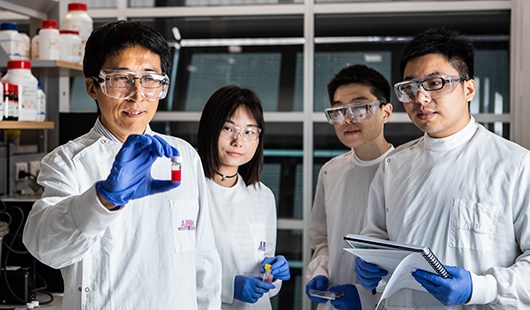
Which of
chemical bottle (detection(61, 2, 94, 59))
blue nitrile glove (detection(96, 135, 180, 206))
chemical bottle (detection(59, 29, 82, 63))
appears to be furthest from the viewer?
chemical bottle (detection(61, 2, 94, 59))

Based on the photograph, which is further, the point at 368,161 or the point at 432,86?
the point at 368,161

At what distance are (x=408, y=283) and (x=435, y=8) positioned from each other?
1.88 meters

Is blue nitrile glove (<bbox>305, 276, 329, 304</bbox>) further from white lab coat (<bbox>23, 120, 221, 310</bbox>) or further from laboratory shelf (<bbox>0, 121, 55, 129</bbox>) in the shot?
laboratory shelf (<bbox>0, 121, 55, 129</bbox>)

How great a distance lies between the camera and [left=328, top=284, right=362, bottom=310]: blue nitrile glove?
1.89 metres

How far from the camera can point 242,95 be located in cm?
200

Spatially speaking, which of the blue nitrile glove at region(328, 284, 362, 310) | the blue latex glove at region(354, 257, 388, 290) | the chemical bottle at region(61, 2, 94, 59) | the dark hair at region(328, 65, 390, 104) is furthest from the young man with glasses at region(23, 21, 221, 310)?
the chemical bottle at region(61, 2, 94, 59)

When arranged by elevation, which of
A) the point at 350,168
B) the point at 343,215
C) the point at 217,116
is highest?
the point at 217,116

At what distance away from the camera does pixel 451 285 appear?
138 centimetres

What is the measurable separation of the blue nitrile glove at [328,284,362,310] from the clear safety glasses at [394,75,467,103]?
844 mm

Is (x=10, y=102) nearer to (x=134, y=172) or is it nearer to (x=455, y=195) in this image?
(x=134, y=172)

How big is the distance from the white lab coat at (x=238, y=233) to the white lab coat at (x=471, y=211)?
582 millimetres

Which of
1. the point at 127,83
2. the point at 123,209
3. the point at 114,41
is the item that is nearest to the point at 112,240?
the point at 123,209

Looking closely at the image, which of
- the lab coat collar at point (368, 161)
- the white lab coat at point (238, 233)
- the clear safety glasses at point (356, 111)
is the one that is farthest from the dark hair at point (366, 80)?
the white lab coat at point (238, 233)

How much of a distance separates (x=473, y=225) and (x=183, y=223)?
0.97 m
